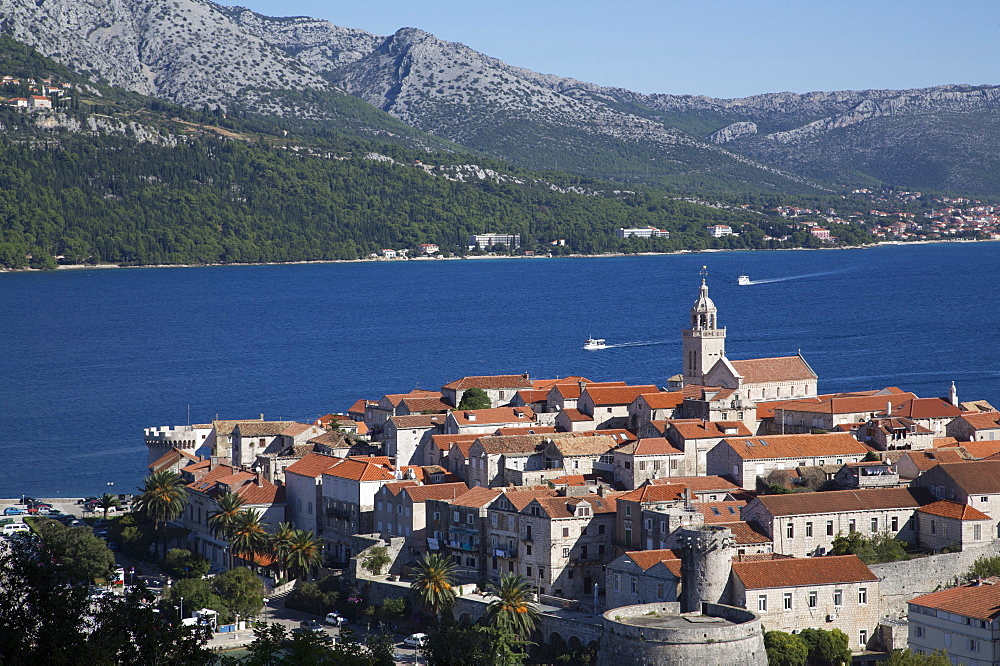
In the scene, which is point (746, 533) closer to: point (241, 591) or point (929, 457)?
point (929, 457)

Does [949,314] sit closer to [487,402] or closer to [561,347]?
[561,347]

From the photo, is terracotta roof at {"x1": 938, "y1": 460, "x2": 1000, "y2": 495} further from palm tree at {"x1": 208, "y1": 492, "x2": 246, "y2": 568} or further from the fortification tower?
palm tree at {"x1": 208, "y1": 492, "x2": 246, "y2": 568}

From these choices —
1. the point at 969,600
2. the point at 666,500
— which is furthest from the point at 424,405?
the point at 969,600

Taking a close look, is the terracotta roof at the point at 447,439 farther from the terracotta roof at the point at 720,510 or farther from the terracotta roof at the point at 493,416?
the terracotta roof at the point at 720,510

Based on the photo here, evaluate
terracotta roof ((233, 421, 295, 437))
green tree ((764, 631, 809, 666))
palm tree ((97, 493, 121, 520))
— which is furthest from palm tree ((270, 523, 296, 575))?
green tree ((764, 631, 809, 666))

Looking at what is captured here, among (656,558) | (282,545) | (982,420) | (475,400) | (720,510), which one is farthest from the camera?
(475,400)

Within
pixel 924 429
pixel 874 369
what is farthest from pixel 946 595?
pixel 874 369
